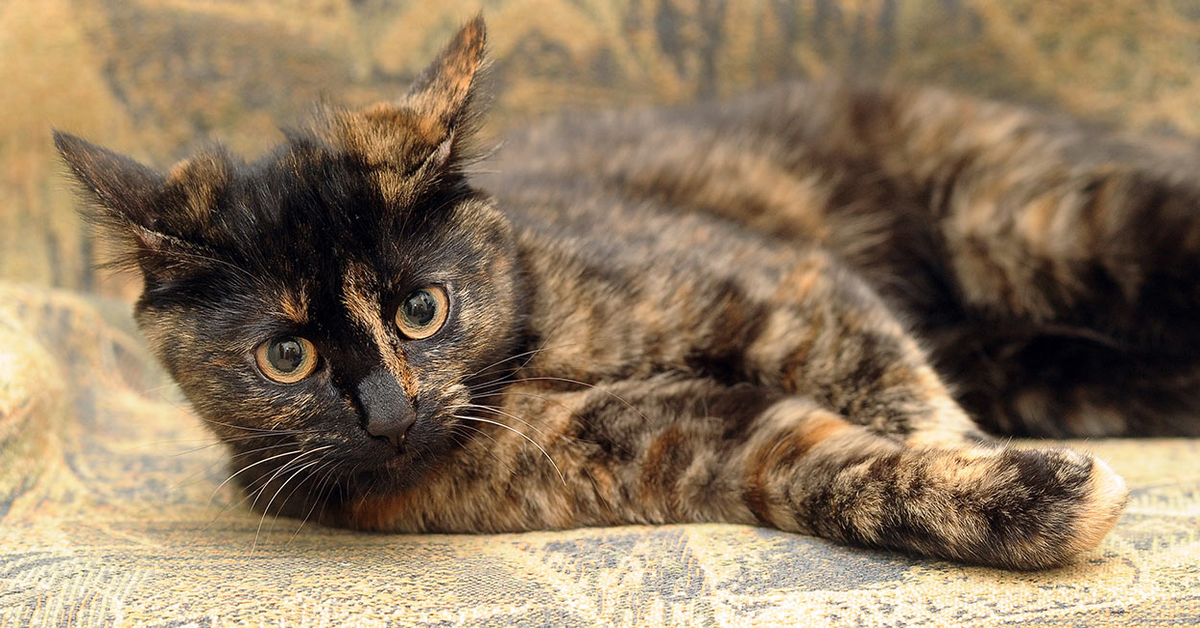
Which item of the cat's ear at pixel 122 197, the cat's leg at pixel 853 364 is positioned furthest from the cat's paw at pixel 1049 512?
the cat's ear at pixel 122 197

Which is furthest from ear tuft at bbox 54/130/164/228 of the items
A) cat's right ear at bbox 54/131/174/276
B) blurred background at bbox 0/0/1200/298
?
blurred background at bbox 0/0/1200/298

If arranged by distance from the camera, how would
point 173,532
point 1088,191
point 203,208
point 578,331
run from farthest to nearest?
point 1088,191 < point 578,331 < point 173,532 < point 203,208

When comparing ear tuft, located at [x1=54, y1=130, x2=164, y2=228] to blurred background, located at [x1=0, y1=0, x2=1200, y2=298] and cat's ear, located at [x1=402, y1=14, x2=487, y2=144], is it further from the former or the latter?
blurred background, located at [x1=0, y1=0, x2=1200, y2=298]

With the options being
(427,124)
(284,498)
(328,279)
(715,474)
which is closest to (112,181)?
(328,279)

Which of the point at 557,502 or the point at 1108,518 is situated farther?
the point at 557,502

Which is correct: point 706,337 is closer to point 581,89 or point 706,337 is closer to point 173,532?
point 173,532

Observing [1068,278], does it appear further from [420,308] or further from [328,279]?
[328,279]

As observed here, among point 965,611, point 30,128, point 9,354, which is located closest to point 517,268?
point 965,611
